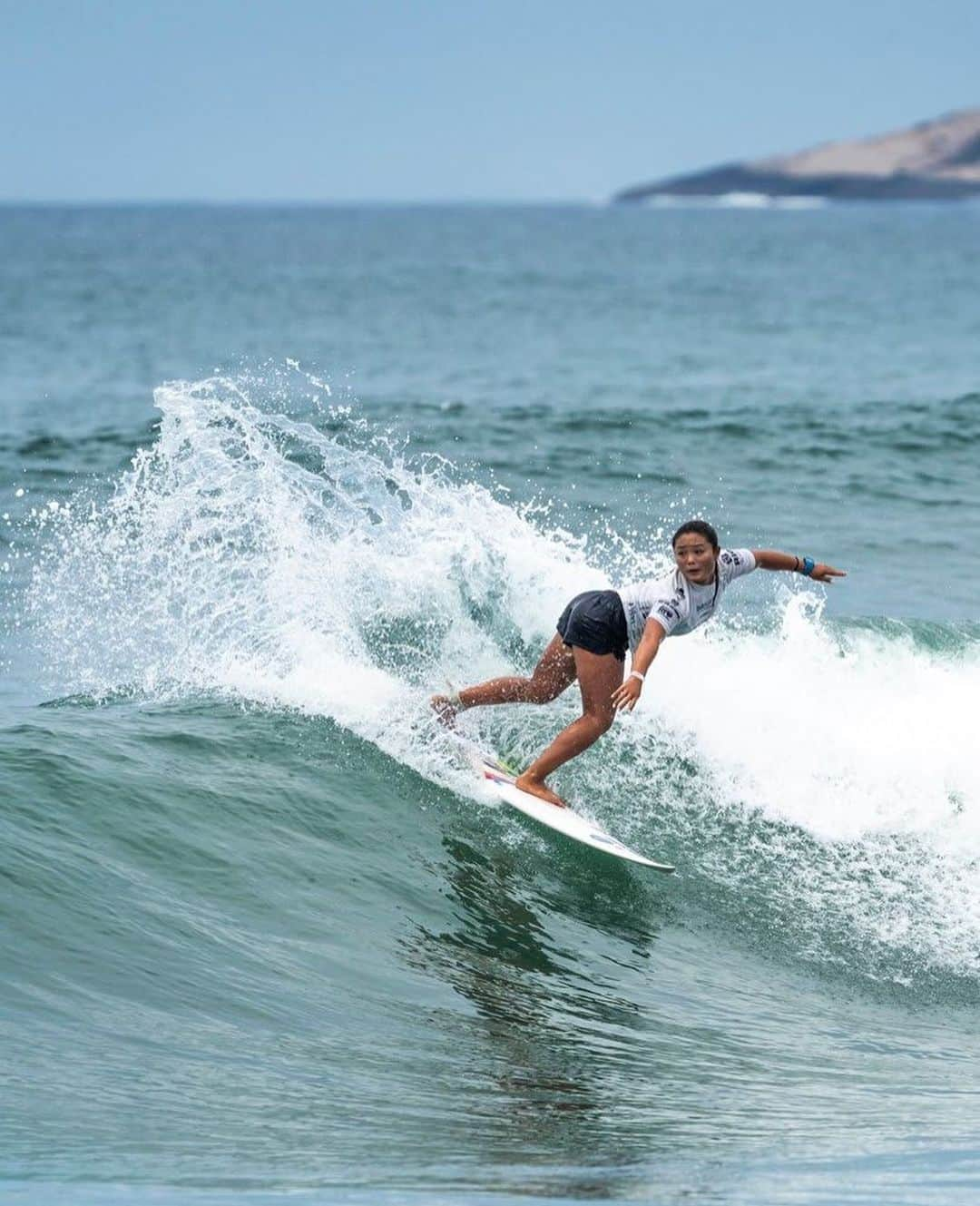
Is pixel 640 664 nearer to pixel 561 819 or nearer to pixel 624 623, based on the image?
pixel 624 623

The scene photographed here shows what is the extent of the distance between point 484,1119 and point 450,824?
3.42 metres

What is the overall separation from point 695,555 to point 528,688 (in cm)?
150

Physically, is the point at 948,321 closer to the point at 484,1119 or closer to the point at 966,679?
the point at 966,679

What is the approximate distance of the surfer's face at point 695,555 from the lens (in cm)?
888

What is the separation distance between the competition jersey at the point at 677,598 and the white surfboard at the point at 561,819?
105 cm

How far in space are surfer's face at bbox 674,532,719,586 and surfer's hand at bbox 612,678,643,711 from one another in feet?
2.61

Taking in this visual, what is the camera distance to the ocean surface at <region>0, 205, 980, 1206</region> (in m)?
6.30

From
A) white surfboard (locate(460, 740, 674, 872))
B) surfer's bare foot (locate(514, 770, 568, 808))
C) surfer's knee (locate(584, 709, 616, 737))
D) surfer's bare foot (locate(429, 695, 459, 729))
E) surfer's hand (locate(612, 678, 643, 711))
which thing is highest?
surfer's hand (locate(612, 678, 643, 711))

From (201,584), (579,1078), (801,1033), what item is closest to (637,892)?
(801,1033)

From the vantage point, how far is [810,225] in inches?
6796

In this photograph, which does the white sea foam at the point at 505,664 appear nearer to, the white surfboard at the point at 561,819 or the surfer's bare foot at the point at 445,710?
the surfer's bare foot at the point at 445,710

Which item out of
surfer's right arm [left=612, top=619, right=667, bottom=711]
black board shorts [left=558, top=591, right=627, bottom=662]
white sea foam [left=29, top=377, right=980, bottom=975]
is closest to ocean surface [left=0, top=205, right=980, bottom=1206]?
white sea foam [left=29, top=377, right=980, bottom=975]

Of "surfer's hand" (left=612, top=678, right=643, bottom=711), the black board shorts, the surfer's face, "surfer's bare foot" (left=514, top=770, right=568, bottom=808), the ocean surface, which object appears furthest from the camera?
"surfer's bare foot" (left=514, top=770, right=568, bottom=808)

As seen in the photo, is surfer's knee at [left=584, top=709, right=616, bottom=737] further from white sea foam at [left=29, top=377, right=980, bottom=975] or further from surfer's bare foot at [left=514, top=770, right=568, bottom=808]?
white sea foam at [left=29, top=377, right=980, bottom=975]
